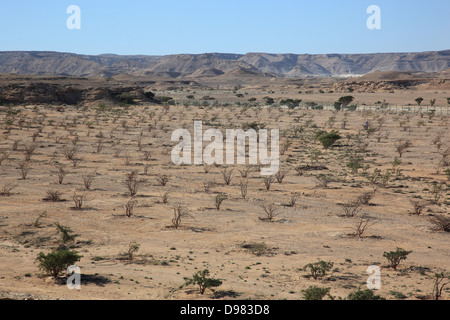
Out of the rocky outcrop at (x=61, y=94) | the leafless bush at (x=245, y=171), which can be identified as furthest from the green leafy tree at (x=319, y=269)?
the rocky outcrop at (x=61, y=94)

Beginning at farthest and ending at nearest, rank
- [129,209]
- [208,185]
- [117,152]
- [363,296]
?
[117,152]
[208,185]
[129,209]
[363,296]

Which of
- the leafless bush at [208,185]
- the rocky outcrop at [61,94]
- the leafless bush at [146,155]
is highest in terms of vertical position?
the rocky outcrop at [61,94]

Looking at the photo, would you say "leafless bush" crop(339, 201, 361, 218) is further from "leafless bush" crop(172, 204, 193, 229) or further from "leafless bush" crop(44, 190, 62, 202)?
"leafless bush" crop(44, 190, 62, 202)

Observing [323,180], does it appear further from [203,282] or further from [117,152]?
[117,152]

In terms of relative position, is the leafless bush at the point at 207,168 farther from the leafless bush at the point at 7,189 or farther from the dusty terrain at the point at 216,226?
the leafless bush at the point at 7,189

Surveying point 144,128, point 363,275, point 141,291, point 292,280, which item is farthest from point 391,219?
point 144,128

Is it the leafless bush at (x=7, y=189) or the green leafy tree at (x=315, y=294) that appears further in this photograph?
the leafless bush at (x=7, y=189)

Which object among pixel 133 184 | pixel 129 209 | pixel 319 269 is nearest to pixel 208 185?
pixel 133 184

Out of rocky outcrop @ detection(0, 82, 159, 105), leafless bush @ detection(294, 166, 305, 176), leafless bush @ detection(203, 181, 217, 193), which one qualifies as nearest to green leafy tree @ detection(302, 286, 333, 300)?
leafless bush @ detection(203, 181, 217, 193)

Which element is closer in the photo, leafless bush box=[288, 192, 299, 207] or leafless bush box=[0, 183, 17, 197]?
leafless bush box=[0, 183, 17, 197]

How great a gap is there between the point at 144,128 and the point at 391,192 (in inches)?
925

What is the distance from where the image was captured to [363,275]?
9.99 meters

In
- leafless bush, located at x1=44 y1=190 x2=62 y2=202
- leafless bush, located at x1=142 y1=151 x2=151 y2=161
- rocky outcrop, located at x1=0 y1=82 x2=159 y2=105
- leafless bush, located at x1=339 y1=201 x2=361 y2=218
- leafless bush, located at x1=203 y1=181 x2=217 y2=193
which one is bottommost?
leafless bush, located at x1=339 y1=201 x2=361 y2=218
